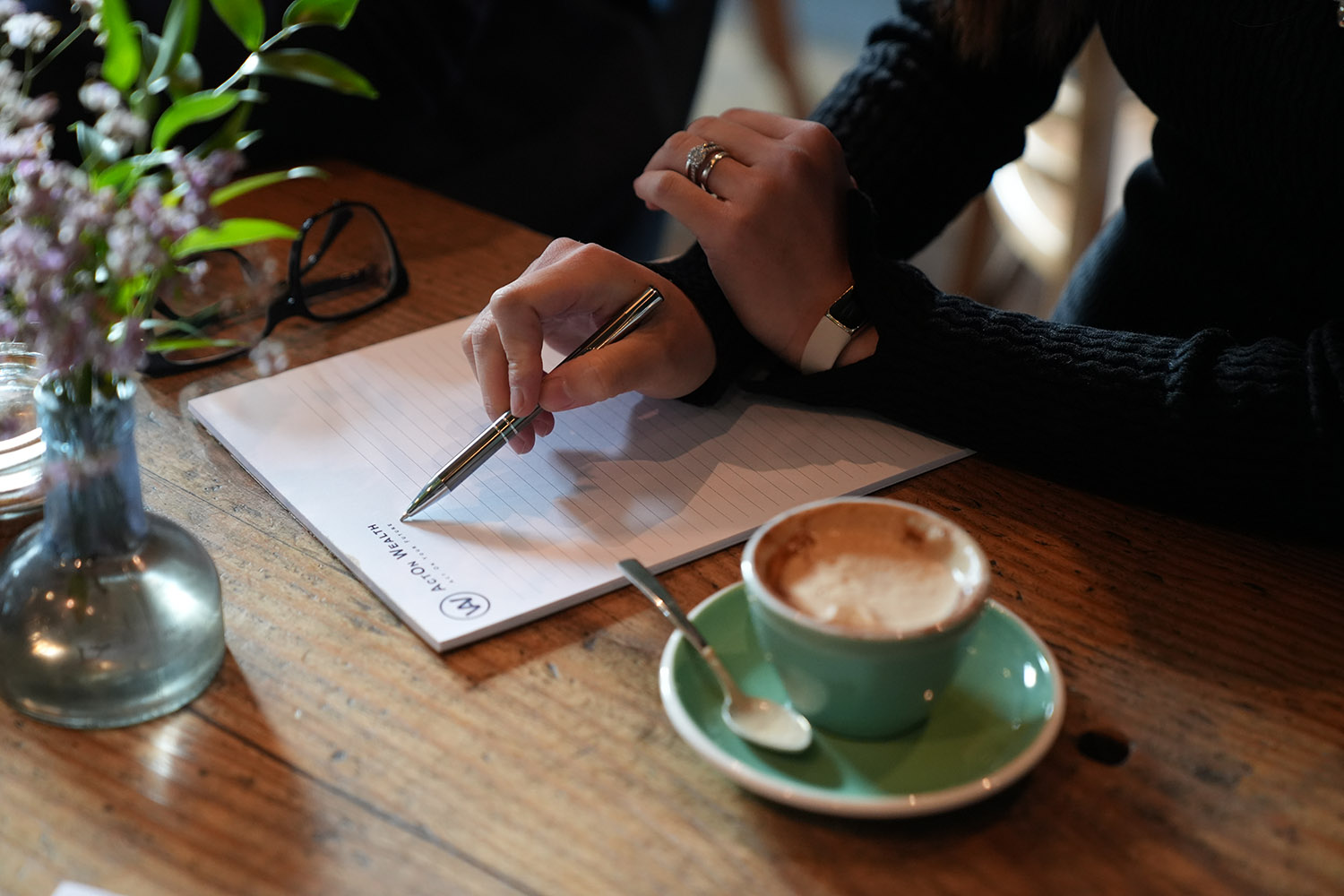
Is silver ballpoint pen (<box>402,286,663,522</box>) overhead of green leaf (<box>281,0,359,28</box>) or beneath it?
beneath

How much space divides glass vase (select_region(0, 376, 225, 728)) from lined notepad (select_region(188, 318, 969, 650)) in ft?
0.40

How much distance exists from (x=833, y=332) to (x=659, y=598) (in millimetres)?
326

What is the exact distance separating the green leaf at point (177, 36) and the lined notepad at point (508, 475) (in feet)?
0.89

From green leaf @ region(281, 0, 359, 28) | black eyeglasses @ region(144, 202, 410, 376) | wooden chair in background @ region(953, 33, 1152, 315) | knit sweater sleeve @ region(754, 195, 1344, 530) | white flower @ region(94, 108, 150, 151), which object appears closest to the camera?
white flower @ region(94, 108, 150, 151)

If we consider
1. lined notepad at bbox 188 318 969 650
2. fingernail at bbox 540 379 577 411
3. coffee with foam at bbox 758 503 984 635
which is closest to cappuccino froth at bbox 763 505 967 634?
coffee with foam at bbox 758 503 984 635

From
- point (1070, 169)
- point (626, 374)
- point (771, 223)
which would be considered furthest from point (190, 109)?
point (1070, 169)

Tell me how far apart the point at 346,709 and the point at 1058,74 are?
2.92 ft

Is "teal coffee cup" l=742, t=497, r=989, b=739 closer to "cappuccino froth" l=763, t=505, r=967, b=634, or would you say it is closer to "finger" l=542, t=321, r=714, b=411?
"cappuccino froth" l=763, t=505, r=967, b=634

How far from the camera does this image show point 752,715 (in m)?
0.52

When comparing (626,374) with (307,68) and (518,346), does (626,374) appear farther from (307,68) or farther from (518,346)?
(307,68)

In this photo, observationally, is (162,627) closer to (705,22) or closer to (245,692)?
(245,692)

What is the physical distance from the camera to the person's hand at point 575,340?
725 mm

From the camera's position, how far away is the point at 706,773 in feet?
1.67

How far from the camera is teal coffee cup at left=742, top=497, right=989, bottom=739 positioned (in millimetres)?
468
